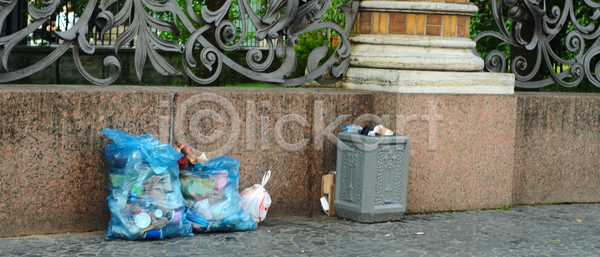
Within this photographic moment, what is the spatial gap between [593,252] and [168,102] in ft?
10.0

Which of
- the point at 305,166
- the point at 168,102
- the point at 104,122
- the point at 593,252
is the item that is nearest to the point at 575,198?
the point at 593,252

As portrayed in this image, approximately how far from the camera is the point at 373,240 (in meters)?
4.51

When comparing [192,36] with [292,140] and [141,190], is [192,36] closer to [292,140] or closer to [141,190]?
[292,140]

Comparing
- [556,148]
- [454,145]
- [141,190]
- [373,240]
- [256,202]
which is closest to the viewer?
[141,190]

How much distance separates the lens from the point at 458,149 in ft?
17.5

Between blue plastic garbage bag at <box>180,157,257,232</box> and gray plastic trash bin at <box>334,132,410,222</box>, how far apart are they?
836 mm

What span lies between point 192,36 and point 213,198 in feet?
4.21

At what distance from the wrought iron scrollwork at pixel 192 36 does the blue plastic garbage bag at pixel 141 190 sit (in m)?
0.66

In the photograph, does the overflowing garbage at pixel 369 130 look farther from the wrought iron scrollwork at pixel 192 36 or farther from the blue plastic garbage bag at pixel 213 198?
the blue plastic garbage bag at pixel 213 198

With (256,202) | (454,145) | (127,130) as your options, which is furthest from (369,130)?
(127,130)

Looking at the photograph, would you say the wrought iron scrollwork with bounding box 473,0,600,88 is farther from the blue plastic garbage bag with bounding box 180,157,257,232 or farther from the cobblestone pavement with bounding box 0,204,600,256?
the blue plastic garbage bag with bounding box 180,157,257,232

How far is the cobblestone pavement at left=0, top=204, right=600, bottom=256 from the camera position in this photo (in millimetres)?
4102

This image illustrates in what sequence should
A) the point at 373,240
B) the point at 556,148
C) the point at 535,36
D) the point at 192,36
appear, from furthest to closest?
the point at 535,36, the point at 556,148, the point at 192,36, the point at 373,240

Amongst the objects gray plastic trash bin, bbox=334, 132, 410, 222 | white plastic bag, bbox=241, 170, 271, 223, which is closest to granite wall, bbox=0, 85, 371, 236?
white plastic bag, bbox=241, 170, 271, 223
